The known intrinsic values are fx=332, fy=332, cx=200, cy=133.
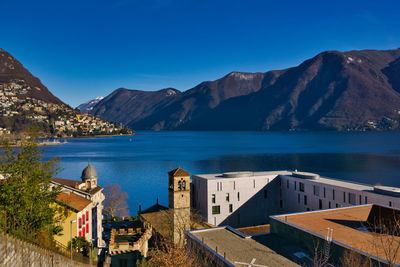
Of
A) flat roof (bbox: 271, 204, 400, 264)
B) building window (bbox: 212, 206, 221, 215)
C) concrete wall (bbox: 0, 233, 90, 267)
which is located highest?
concrete wall (bbox: 0, 233, 90, 267)

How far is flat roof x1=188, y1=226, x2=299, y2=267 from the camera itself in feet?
62.1

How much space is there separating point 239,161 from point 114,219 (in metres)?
74.8

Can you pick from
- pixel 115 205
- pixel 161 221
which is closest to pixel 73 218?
pixel 161 221

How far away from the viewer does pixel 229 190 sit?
4600 cm

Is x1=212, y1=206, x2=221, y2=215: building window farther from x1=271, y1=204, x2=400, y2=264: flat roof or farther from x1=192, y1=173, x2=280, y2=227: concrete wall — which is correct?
x1=271, y1=204, x2=400, y2=264: flat roof

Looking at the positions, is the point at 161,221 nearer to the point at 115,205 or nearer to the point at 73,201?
the point at 73,201

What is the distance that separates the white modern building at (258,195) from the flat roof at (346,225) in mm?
12531

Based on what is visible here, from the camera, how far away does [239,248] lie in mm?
21203

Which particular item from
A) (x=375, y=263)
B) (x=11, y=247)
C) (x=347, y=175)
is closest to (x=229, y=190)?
(x=375, y=263)

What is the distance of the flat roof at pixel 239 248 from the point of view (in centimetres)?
1894

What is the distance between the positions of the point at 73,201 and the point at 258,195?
27.3m

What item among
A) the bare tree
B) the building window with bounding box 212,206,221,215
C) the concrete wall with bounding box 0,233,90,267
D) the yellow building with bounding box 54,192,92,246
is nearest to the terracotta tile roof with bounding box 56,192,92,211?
the yellow building with bounding box 54,192,92,246

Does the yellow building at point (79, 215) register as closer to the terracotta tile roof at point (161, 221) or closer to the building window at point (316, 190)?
the terracotta tile roof at point (161, 221)

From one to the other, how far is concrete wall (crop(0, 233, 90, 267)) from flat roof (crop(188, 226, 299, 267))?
936cm
